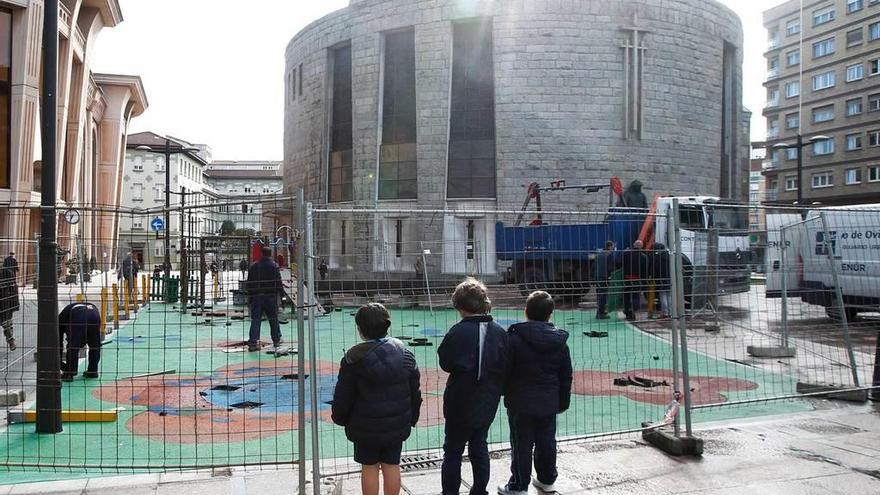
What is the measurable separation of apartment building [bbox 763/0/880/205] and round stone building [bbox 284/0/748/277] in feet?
89.6

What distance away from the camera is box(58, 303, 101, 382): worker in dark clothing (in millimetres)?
8352

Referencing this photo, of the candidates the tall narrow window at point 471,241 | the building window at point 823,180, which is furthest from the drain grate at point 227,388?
the building window at point 823,180

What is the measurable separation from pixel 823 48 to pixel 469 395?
61512 millimetres

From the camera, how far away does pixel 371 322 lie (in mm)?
4059

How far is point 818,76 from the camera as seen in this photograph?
54688 mm

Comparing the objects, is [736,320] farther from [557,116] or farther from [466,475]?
[557,116]

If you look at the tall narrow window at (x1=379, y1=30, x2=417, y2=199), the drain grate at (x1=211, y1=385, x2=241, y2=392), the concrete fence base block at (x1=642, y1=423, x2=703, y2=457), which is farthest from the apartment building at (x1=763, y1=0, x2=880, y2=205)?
the drain grate at (x1=211, y1=385, x2=241, y2=392)

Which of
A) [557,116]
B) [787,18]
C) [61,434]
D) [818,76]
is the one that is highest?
[787,18]

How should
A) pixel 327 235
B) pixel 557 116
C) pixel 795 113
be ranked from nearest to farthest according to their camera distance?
1. pixel 327 235
2. pixel 557 116
3. pixel 795 113

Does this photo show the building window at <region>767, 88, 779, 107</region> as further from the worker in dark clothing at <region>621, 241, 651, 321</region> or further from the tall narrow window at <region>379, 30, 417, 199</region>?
the worker in dark clothing at <region>621, 241, 651, 321</region>

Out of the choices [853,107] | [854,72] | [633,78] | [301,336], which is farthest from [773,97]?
[301,336]

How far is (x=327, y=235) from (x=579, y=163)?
2297cm

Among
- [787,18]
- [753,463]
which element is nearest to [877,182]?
[787,18]

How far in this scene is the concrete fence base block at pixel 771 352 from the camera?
10.2m
